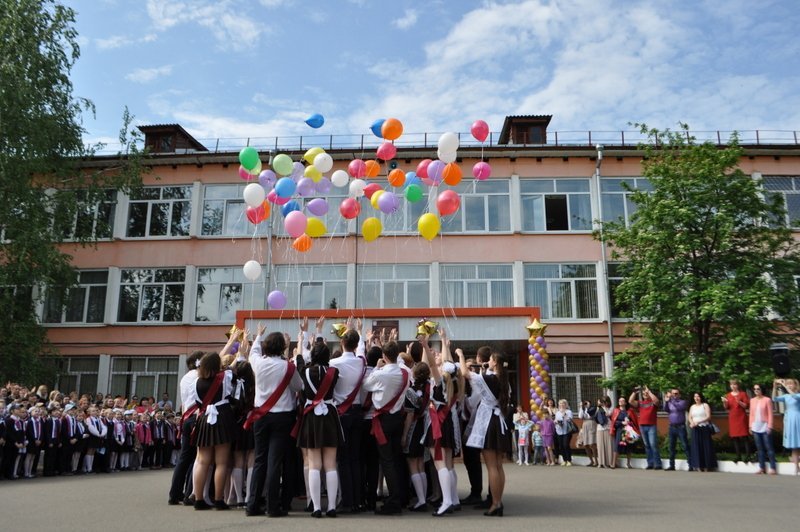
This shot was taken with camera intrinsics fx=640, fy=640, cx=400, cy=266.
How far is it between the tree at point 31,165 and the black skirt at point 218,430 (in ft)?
49.2

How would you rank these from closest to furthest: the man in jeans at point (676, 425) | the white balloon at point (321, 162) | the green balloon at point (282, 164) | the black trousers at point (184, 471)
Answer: the black trousers at point (184, 471), the green balloon at point (282, 164), the white balloon at point (321, 162), the man in jeans at point (676, 425)

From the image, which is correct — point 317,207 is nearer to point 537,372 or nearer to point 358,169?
point 358,169

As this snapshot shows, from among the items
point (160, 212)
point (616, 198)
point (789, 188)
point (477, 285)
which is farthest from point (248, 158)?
point (789, 188)

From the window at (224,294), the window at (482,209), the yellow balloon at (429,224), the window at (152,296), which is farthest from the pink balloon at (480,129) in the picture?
the window at (152,296)

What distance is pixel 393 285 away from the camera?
23344 millimetres

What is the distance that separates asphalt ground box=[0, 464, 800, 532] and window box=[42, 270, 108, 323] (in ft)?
47.1

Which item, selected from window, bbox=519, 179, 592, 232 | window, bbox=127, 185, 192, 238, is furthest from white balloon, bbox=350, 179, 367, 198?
window, bbox=127, 185, 192, 238

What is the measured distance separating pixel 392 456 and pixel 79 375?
2060cm

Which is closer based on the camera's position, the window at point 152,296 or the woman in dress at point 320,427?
the woman in dress at point 320,427

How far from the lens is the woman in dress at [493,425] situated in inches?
279

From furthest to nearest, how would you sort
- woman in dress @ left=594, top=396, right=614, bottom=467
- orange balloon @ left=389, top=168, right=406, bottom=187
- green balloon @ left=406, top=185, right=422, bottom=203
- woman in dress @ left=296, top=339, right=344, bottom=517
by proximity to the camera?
woman in dress @ left=594, top=396, right=614, bottom=467 < green balloon @ left=406, top=185, right=422, bottom=203 < orange balloon @ left=389, top=168, right=406, bottom=187 < woman in dress @ left=296, top=339, right=344, bottom=517

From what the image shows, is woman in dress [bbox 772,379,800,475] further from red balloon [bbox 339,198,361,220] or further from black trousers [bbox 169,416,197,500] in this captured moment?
black trousers [bbox 169,416,197,500]

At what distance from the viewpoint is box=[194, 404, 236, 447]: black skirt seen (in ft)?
23.6

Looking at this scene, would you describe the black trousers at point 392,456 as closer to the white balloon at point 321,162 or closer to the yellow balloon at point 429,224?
the yellow balloon at point 429,224
